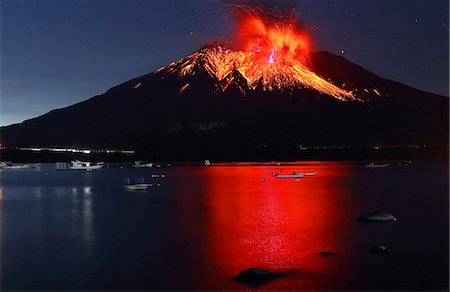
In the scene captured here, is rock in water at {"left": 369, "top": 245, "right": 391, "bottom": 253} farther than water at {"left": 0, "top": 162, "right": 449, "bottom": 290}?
Yes

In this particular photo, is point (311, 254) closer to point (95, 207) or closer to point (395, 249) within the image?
point (395, 249)

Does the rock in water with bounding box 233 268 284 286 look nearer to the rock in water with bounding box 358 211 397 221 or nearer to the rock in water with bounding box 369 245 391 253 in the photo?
the rock in water with bounding box 369 245 391 253

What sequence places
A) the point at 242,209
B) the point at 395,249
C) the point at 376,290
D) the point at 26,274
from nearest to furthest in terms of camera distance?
the point at 376,290 → the point at 26,274 → the point at 395,249 → the point at 242,209

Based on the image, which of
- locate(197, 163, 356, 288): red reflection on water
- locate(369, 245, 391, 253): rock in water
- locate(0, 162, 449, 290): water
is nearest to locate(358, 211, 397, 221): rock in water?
locate(0, 162, 449, 290): water

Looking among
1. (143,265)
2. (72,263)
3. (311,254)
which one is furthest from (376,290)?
(72,263)

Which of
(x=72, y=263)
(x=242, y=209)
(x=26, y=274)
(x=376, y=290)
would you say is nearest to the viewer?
(x=376, y=290)

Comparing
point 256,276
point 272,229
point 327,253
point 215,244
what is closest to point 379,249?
point 327,253

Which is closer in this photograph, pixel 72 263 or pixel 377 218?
pixel 72 263

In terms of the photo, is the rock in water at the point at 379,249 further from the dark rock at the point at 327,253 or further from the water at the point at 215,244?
the dark rock at the point at 327,253
